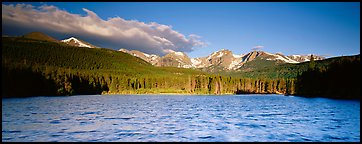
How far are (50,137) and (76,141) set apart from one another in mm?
2764

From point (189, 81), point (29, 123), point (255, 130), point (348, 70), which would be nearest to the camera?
point (255, 130)

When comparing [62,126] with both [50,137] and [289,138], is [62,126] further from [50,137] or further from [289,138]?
[289,138]

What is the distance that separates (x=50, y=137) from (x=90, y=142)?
379 cm

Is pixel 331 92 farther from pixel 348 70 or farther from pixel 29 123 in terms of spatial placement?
pixel 29 123

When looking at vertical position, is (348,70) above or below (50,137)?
above

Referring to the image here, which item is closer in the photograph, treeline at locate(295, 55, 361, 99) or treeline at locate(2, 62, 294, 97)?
treeline at locate(295, 55, 361, 99)

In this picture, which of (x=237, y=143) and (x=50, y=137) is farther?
(x=50, y=137)

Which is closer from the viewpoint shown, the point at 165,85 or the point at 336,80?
the point at 336,80

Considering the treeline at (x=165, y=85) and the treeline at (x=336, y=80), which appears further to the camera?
the treeline at (x=165, y=85)

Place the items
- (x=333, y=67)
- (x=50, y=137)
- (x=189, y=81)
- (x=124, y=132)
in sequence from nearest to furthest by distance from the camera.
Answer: (x=50, y=137), (x=124, y=132), (x=333, y=67), (x=189, y=81)

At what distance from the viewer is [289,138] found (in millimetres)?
20594

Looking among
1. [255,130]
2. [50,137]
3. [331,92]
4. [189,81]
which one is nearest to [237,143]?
[255,130]

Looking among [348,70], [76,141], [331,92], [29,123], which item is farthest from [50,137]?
[331,92]

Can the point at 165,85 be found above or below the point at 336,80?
below
